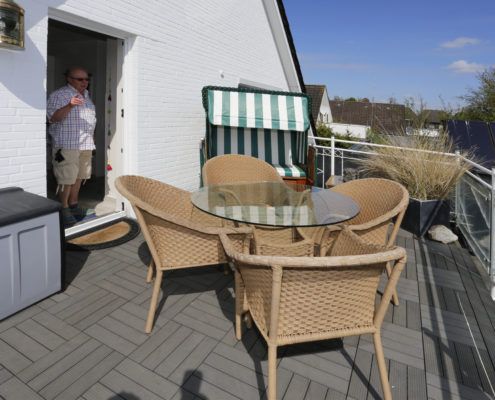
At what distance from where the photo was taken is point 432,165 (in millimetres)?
4195

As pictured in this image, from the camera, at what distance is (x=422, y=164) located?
4.25 metres

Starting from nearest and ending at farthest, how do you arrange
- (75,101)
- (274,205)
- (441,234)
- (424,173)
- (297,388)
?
(297,388)
(274,205)
(75,101)
(441,234)
(424,173)

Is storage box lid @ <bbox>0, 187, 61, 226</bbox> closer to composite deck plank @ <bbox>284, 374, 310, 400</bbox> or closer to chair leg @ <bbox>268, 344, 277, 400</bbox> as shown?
chair leg @ <bbox>268, 344, 277, 400</bbox>

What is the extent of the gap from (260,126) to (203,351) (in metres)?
3.60

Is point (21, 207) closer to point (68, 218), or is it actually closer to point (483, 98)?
point (68, 218)

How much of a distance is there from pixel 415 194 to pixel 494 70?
2506 cm

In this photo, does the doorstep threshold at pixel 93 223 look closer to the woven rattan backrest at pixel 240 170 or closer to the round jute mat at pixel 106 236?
the round jute mat at pixel 106 236

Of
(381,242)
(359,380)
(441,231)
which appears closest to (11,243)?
(359,380)

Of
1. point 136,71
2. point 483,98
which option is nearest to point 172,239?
point 136,71

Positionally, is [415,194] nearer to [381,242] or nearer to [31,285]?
[381,242]

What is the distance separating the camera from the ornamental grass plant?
411 centimetres

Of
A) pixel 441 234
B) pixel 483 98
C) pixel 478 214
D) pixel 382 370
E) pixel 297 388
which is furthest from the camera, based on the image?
pixel 483 98

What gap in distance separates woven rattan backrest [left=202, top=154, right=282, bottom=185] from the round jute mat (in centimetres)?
102

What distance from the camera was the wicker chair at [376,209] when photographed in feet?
7.30
